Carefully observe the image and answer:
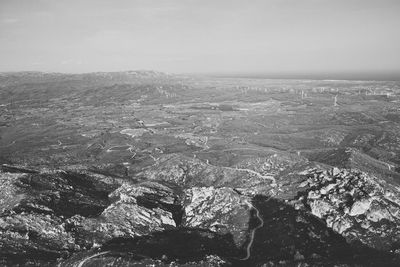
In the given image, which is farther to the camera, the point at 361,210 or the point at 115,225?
the point at 115,225

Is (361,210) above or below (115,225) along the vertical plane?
above

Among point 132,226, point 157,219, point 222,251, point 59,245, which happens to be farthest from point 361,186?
point 59,245

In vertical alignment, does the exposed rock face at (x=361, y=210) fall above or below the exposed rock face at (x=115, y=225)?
above

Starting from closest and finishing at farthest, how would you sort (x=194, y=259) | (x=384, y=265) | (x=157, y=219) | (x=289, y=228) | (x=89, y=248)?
1. (x=384, y=265)
2. (x=194, y=259)
3. (x=89, y=248)
4. (x=289, y=228)
5. (x=157, y=219)

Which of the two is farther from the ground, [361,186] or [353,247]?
[361,186]

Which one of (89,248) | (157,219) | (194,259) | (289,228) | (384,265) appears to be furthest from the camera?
(157,219)

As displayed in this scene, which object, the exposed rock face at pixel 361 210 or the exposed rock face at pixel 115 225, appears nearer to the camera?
the exposed rock face at pixel 361 210

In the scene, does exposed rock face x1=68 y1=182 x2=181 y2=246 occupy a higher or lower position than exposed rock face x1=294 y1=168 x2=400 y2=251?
lower

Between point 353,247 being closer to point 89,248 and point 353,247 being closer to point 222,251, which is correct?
point 222,251
